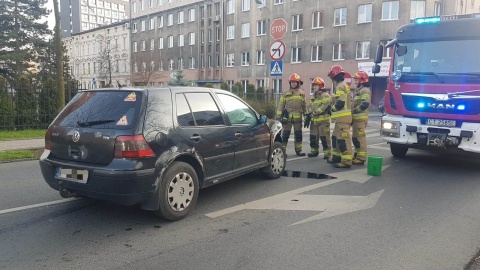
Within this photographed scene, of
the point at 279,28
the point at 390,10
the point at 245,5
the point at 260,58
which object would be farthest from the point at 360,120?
the point at 245,5

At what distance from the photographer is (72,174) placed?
4496mm

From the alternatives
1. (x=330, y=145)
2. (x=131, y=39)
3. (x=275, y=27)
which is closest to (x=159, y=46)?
(x=131, y=39)

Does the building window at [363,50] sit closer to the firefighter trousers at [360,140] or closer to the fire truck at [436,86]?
the fire truck at [436,86]

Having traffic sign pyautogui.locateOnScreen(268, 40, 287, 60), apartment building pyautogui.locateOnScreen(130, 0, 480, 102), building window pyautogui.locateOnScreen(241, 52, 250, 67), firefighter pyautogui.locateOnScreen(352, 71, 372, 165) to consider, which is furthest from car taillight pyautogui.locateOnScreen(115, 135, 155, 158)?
building window pyautogui.locateOnScreen(241, 52, 250, 67)

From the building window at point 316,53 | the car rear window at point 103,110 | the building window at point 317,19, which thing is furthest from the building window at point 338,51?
the car rear window at point 103,110

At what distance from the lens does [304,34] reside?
120 ft

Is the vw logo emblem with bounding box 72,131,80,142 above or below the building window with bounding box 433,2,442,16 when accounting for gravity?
below

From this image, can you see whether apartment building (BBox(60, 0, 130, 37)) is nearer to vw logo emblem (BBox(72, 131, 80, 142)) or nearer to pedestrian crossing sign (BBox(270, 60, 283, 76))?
pedestrian crossing sign (BBox(270, 60, 283, 76))

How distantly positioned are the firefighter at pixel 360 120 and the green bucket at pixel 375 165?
120 centimetres

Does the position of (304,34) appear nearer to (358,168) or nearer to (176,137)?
(358,168)

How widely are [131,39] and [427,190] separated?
57.8 m

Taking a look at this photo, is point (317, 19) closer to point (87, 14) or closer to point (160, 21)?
point (160, 21)

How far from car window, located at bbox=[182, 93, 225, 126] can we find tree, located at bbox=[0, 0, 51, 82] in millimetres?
34856

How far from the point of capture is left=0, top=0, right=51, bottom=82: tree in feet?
115
